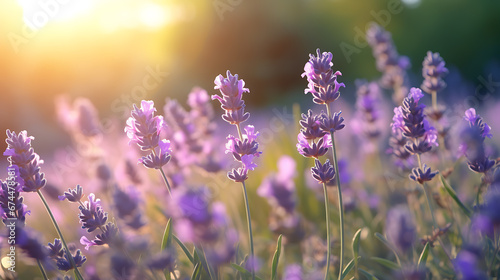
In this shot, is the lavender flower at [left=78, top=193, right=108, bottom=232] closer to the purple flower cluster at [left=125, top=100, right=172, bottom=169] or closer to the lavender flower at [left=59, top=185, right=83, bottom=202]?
the lavender flower at [left=59, top=185, right=83, bottom=202]

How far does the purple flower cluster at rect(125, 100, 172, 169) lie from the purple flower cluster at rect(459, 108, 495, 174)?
3.77 ft

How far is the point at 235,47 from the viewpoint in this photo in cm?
1287

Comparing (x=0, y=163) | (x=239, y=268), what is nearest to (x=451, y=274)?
(x=239, y=268)

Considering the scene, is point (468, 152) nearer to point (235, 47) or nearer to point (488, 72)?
point (488, 72)

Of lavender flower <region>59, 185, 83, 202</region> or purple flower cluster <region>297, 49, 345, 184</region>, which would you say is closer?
purple flower cluster <region>297, 49, 345, 184</region>

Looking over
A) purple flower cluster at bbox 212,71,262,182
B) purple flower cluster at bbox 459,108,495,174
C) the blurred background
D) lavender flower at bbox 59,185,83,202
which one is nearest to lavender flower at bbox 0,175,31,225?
lavender flower at bbox 59,185,83,202

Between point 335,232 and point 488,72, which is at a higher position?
point 488,72

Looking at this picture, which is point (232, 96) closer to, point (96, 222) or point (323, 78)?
point (323, 78)

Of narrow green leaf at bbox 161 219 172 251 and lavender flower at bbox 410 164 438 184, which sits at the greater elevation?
lavender flower at bbox 410 164 438 184

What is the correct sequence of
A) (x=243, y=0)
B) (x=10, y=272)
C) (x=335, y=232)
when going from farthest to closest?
1. (x=243, y=0)
2. (x=335, y=232)
3. (x=10, y=272)

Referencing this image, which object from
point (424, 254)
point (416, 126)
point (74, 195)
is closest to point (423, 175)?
point (416, 126)

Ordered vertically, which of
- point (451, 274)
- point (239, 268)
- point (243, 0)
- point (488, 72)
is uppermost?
point (243, 0)

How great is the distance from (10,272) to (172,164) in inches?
44.0

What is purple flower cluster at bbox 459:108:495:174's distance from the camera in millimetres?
1564
